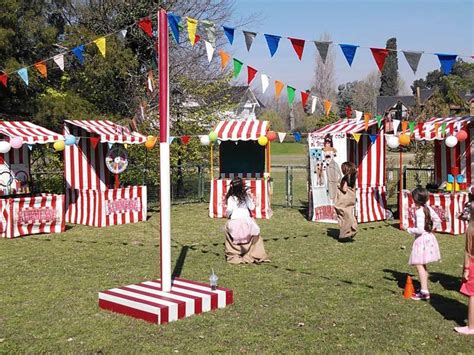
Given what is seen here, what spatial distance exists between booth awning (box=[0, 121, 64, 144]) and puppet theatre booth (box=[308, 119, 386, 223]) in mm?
6057

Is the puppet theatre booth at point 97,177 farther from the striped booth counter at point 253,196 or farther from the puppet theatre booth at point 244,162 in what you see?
the puppet theatre booth at point 244,162

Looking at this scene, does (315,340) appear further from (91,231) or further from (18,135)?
(18,135)

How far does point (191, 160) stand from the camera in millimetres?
21203

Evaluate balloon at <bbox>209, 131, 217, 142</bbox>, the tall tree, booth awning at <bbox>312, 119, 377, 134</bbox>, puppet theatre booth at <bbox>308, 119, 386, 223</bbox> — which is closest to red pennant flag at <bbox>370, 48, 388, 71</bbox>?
puppet theatre booth at <bbox>308, 119, 386, 223</bbox>

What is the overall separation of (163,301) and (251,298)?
1.22 metres

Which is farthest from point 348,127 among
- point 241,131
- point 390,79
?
point 390,79

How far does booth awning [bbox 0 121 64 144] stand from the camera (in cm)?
1297

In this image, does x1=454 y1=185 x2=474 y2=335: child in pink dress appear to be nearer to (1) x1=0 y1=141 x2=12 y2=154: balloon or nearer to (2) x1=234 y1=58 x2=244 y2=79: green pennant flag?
(2) x1=234 y1=58 x2=244 y2=79: green pennant flag

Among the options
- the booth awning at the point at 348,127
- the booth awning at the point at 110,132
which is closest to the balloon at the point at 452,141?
the booth awning at the point at 348,127

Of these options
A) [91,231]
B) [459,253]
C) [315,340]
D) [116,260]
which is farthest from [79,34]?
[315,340]

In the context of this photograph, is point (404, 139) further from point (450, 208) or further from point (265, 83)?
point (265, 83)

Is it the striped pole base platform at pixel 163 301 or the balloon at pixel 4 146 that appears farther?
the balloon at pixel 4 146

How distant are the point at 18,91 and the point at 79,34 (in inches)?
101

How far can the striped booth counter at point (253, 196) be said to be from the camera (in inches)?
590
